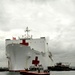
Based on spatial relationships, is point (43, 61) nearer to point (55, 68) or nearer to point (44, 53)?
point (44, 53)

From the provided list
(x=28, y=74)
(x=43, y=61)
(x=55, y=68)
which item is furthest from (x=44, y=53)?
(x=55, y=68)

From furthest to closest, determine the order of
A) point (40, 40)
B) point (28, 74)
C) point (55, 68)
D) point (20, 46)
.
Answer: point (55, 68) < point (40, 40) < point (20, 46) < point (28, 74)

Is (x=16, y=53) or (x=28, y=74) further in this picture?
(x=16, y=53)

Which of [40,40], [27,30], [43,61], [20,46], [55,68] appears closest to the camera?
[20,46]

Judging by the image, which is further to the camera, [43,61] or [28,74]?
[43,61]

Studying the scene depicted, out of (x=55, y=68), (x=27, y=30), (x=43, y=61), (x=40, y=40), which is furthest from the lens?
(x=55, y=68)

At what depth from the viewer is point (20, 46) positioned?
5641 centimetres

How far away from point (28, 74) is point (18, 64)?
17740mm

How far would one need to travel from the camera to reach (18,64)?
56.8 metres

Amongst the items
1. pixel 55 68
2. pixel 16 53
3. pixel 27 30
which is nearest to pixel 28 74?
pixel 16 53

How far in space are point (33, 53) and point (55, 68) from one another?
68032 mm

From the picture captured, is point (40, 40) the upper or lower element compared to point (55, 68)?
upper

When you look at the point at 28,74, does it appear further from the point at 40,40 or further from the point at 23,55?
the point at 40,40

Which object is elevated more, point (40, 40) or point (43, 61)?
point (40, 40)
